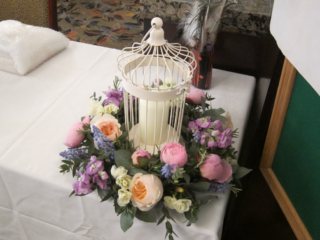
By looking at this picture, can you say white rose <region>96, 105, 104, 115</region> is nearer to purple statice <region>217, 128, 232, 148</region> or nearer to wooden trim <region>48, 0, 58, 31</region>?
purple statice <region>217, 128, 232, 148</region>

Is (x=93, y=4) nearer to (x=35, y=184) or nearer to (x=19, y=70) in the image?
(x=19, y=70)

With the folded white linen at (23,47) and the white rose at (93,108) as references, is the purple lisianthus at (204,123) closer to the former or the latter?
the white rose at (93,108)

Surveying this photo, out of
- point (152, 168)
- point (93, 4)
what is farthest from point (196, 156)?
point (93, 4)

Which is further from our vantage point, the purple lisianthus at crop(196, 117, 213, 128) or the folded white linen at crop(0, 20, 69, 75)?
the folded white linen at crop(0, 20, 69, 75)

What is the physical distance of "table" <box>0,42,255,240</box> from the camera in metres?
0.70

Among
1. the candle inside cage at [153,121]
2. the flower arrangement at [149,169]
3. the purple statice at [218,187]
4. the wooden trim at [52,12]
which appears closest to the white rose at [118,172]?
the flower arrangement at [149,169]

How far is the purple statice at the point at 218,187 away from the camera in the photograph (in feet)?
2.15

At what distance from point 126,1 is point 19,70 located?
2.68 metres

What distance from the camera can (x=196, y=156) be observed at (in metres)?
0.66

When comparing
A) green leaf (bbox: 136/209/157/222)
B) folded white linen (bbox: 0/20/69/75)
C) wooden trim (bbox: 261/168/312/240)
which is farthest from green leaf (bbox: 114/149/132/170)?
wooden trim (bbox: 261/168/312/240)

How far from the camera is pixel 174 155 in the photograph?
61 centimetres

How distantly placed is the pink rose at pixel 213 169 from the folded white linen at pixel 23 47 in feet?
2.62

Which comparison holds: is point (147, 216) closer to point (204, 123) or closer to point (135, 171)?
point (135, 171)

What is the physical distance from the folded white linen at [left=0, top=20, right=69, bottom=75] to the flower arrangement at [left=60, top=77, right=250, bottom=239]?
20.4 inches
